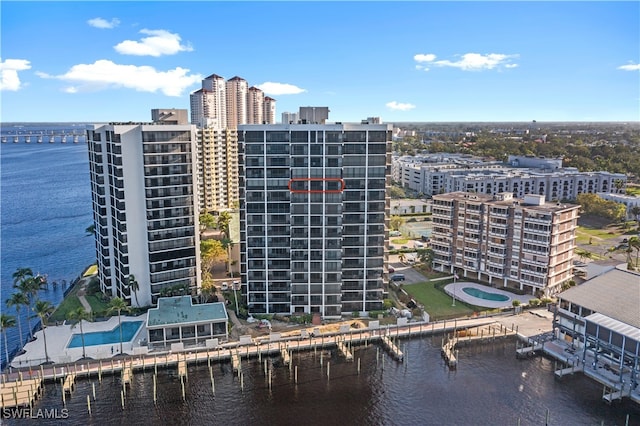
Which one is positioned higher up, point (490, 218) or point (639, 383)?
point (490, 218)

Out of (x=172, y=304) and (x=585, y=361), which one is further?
(x=172, y=304)

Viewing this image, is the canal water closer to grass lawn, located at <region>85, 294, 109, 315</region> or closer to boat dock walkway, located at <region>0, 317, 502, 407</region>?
boat dock walkway, located at <region>0, 317, 502, 407</region>

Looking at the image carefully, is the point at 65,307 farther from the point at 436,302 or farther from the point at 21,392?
the point at 436,302

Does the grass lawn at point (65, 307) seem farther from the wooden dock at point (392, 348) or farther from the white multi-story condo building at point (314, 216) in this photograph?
the wooden dock at point (392, 348)

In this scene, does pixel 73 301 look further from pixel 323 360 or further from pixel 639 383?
pixel 639 383

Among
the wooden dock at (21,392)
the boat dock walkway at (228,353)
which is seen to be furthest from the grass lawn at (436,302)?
the wooden dock at (21,392)

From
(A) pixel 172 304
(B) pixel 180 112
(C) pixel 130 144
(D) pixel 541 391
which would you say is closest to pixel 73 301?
(A) pixel 172 304
